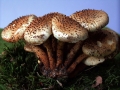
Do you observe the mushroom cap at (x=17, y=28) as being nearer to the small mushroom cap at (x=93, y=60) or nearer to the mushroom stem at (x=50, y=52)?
the mushroom stem at (x=50, y=52)

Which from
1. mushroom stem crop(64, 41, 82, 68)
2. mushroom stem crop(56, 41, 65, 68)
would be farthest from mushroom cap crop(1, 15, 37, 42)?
mushroom stem crop(64, 41, 82, 68)

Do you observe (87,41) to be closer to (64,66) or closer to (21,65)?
(64,66)

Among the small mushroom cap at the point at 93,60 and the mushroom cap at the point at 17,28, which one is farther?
the small mushroom cap at the point at 93,60

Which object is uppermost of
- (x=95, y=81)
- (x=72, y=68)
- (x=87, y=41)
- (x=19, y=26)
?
(x=19, y=26)

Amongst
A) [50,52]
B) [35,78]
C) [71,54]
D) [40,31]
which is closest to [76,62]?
[71,54]

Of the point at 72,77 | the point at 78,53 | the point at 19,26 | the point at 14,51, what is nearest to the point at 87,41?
the point at 78,53

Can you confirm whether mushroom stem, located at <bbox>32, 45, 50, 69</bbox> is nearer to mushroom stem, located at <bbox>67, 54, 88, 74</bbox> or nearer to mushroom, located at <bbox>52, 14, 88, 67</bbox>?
mushroom stem, located at <bbox>67, 54, 88, 74</bbox>

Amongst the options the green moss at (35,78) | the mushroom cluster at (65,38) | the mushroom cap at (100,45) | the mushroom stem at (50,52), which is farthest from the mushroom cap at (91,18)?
the green moss at (35,78)
